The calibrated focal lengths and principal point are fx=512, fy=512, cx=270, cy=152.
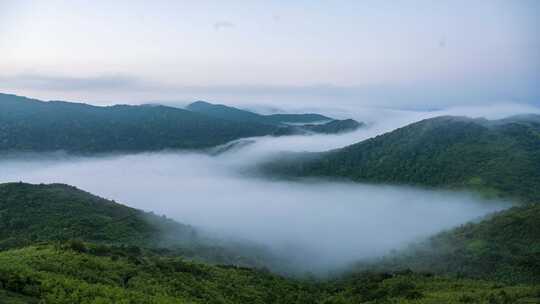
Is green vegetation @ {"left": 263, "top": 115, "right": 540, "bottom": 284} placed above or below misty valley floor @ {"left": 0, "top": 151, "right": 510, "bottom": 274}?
above

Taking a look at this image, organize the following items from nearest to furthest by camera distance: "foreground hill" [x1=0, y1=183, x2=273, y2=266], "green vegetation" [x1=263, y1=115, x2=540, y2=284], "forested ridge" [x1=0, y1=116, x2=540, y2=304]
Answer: "forested ridge" [x1=0, y1=116, x2=540, y2=304], "green vegetation" [x1=263, y1=115, x2=540, y2=284], "foreground hill" [x1=0, y1=183, x2=273, y2=266]

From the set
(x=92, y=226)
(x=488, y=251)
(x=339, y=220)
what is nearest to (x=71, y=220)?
(x=92, y=226)

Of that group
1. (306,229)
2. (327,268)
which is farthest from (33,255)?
(306,229)

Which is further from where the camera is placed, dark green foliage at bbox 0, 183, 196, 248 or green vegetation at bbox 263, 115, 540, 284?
dark green foliage at bbox 0, 183, 196, 248

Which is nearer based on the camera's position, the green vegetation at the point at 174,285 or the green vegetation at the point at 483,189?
the green vegetation at the point at 174,285

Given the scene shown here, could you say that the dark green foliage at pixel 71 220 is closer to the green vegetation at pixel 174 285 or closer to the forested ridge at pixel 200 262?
the forested ridge at pixel 200 262

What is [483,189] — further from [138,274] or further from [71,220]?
[138,274]

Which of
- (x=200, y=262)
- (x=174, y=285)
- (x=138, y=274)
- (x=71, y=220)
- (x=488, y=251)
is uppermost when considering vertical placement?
(x=138, y=274)

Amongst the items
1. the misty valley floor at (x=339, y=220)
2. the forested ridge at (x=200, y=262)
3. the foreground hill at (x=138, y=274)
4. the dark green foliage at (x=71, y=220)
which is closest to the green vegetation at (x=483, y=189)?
the forested ridge at (x=200, y=262)

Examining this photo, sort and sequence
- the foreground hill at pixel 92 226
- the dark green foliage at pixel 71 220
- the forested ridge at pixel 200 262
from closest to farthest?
the forested ridge at pixel 200 262, the foreground hill at pixel 92 226, the dark green foliage at pixel 71 220

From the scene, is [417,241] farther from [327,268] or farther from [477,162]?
[477,162]

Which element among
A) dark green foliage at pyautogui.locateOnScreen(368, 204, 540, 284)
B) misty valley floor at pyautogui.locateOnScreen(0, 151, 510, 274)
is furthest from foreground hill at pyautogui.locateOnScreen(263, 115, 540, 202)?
dark green foliage at pyautogui.locateOnScreen(368, 204, 540, 284)

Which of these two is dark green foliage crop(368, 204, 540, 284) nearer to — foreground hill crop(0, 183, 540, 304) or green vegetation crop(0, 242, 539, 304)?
foreground hill crop(0, 183, 540, 304)
